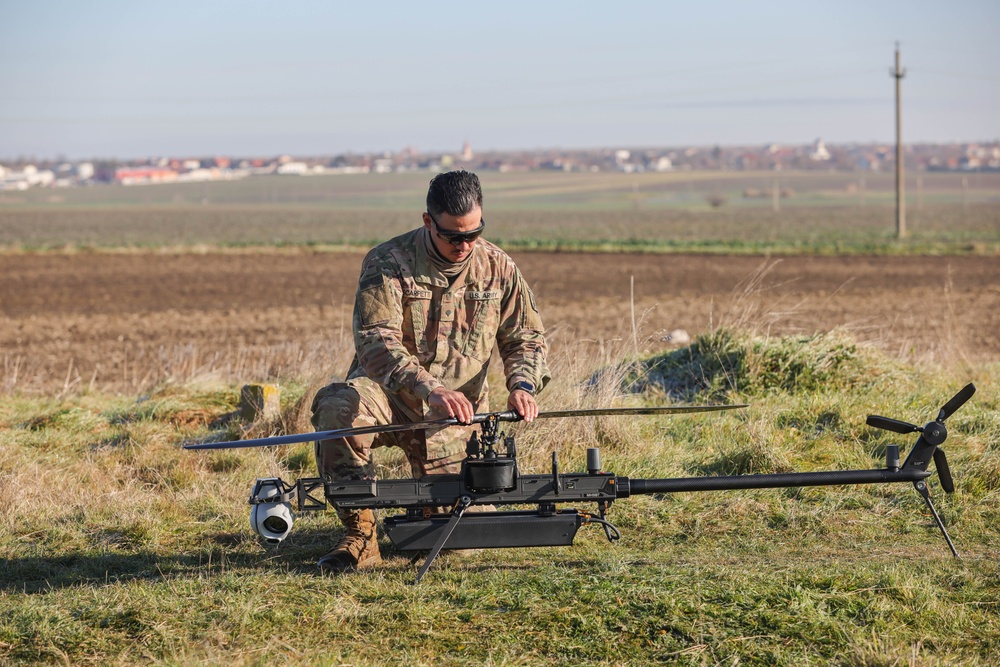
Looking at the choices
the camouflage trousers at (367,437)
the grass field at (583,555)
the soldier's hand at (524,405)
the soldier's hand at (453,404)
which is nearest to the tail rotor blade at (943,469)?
the grass field at (583,555)

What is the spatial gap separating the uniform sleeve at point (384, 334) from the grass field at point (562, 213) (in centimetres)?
3160

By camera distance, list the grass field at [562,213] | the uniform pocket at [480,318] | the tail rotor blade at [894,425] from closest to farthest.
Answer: the tail rotor blade at [894,425]
the uniform pocket at [480,318]
the grass field at [562,213]

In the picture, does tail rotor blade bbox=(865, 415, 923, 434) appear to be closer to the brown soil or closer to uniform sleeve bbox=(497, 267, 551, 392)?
uniform sleeve bbox=(497, 267, 551, 392)

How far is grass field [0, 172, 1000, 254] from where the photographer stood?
4684 centimetres

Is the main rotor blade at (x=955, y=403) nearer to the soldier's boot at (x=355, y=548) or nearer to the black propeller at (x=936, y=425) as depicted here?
the black propeller at (x=936, y=425)

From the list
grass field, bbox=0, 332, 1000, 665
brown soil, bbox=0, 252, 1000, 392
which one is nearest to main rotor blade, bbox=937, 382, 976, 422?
grass field, bbox=0, 332, 1000, 665

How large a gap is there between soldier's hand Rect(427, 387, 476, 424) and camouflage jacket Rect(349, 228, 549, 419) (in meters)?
0.48

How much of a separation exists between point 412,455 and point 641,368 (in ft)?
15.1

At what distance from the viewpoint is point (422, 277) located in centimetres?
549

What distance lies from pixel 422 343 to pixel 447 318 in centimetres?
18

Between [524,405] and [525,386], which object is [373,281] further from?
[524,405]

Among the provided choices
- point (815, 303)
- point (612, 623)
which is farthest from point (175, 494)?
point (815, 303)

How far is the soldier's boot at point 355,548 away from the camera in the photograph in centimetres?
533

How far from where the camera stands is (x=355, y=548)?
5379 millimetres
